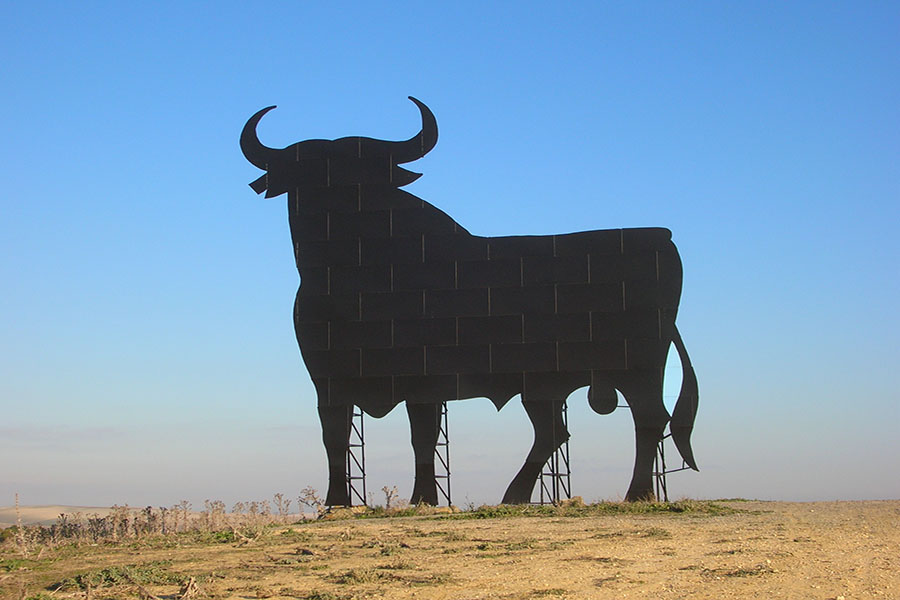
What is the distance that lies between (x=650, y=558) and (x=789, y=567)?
130 centimetres

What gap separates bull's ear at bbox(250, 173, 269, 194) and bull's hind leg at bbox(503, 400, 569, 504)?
19.1 feet

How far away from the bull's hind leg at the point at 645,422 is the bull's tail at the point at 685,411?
20 cm

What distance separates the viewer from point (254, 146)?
56.0ft

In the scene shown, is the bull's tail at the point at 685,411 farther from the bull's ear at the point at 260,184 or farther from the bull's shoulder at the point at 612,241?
the bull's ear at the point at 260,184

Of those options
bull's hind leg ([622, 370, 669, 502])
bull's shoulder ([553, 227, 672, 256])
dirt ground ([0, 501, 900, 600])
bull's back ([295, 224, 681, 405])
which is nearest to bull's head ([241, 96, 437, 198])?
bull's back ([295, 224, 681, 405])

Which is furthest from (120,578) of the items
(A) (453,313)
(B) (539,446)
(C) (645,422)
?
(C) (645,422)

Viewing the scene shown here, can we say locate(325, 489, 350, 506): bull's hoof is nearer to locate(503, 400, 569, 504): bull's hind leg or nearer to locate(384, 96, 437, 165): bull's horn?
locate(503, 400, 569, 504): bull's hind leg

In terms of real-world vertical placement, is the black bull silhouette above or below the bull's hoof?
above

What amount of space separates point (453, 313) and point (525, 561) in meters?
6.72

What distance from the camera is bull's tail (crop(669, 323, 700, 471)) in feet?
50.4

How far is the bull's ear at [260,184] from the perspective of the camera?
669 inches

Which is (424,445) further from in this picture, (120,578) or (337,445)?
(120,578)

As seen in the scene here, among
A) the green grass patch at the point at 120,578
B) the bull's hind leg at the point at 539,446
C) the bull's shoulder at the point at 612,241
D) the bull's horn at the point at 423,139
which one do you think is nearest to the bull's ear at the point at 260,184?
the bull's horn at the point at 423,139

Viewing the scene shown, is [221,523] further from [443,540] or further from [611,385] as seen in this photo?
[611,385]
